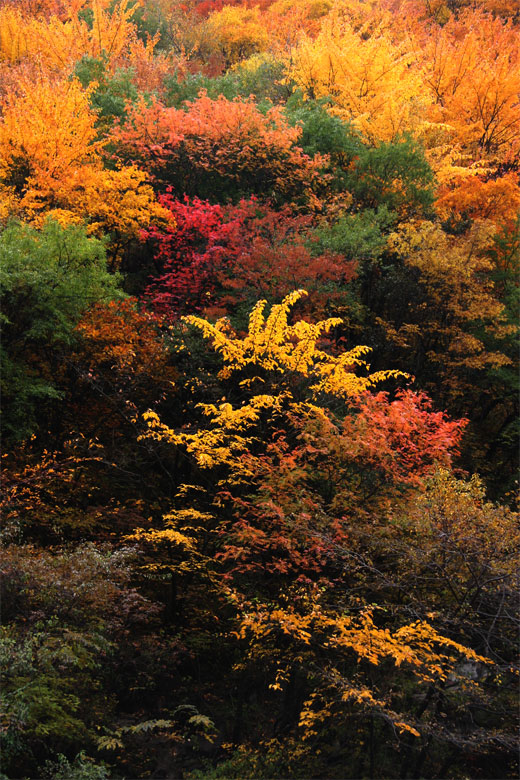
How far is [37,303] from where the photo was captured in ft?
42.6

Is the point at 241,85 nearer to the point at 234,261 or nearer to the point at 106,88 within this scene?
the point at 106,88

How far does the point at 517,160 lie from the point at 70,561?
991 inches

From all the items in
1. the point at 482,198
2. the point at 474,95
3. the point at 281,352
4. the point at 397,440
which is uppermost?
the point at 474,95

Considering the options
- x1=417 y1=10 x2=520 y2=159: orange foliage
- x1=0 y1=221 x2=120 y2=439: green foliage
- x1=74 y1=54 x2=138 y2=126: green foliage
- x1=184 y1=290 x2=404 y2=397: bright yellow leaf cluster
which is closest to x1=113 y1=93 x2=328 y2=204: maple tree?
x1=74 y1=54 x2=138 y2=126: green foliage

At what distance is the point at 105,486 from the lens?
537 inches

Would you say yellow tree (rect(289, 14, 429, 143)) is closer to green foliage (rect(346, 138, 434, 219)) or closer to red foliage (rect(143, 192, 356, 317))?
green foliage (rect(346, 138, 434, 219))

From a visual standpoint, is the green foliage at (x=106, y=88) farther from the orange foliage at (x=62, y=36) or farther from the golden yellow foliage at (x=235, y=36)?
the golden yellow foliage at (x=235, y=36)

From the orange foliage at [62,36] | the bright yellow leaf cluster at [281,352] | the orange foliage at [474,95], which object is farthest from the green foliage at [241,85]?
the bright yellow leaf cluster at [281,352]

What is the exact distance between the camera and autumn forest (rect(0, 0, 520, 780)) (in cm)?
872

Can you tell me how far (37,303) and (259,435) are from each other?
5.60 metres

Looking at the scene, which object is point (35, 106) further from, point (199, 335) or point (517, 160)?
point (517, 160)

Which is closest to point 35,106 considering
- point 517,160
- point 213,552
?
point 213,552

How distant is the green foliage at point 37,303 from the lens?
12422 millimetres

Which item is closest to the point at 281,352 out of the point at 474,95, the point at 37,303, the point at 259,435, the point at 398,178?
the point at 259,435
